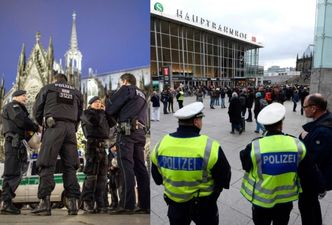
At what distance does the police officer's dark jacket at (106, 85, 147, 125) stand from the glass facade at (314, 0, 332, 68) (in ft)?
12.7

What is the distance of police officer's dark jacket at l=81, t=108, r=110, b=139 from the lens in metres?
3.02

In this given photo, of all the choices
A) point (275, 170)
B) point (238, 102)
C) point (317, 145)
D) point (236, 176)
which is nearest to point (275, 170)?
point (275, 170)

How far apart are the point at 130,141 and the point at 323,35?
4136mm

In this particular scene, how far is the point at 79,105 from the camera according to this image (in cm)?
303

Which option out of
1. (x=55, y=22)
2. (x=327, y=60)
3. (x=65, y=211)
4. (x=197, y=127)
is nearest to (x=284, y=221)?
(x=197, y=127)

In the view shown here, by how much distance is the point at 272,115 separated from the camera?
2.63m

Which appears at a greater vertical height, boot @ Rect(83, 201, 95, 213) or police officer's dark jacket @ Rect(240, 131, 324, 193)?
police officer's dark jacket @ Rect(240, 131, 324, 193)

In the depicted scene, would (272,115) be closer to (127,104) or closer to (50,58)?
(127,104)

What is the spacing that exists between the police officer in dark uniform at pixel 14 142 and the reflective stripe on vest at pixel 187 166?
1.28 metres

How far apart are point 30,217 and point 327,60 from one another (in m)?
5.16

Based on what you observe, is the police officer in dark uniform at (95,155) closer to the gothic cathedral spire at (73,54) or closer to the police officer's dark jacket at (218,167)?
the gothic cathedral spire at (73,54)

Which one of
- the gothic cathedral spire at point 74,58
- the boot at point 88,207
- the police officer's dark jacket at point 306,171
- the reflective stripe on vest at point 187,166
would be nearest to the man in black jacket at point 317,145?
the police officer's dark jacket at point 306,171

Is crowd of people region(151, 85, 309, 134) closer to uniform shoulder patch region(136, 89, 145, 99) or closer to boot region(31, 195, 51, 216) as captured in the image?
uniform shoulder patch region(136, 89, 145, 99)

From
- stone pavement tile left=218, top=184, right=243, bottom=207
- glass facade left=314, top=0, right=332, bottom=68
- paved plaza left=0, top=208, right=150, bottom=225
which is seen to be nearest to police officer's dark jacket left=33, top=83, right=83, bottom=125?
paved plaza left=0, top=208, right=150, bottom=225
